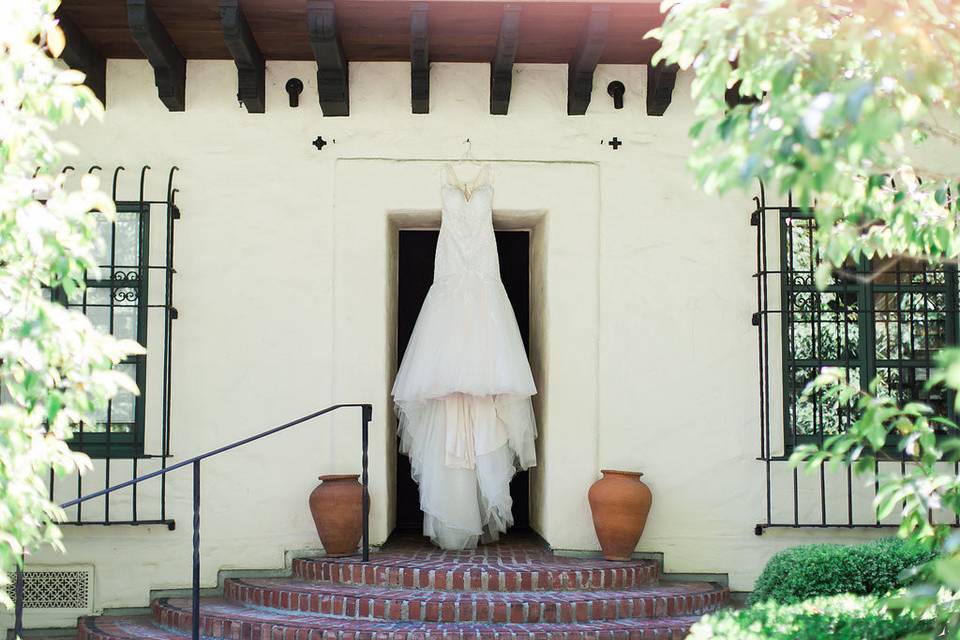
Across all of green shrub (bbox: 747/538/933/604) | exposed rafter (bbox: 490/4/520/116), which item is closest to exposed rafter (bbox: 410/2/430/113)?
exposed rafter (bbox: 490/4/520/116)

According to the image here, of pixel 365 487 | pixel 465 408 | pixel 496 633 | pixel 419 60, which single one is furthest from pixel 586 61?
pixel 496 633

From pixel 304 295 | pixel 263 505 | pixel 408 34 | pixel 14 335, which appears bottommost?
pixel 263 505

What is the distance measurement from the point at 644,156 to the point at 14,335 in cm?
455

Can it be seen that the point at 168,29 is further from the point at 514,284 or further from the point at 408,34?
the point at 514,284

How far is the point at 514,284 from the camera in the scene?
26.2ft

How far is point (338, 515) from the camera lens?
6.31 m

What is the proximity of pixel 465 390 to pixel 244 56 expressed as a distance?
233 centimetres

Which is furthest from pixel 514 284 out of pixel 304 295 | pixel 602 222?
pixel 304 295

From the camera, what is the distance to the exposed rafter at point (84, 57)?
6.24 meters

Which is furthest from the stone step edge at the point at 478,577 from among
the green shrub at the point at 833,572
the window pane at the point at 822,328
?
the window pane at the point at 822,328

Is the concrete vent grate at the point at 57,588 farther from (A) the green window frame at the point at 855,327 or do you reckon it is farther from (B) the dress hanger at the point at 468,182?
(A) the green window frame at the point at 855,327

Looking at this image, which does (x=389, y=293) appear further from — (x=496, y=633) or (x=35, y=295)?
(x=35, y=295)

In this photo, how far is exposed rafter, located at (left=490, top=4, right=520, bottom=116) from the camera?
19.9ft

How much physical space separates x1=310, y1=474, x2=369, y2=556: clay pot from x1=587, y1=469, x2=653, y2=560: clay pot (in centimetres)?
139
